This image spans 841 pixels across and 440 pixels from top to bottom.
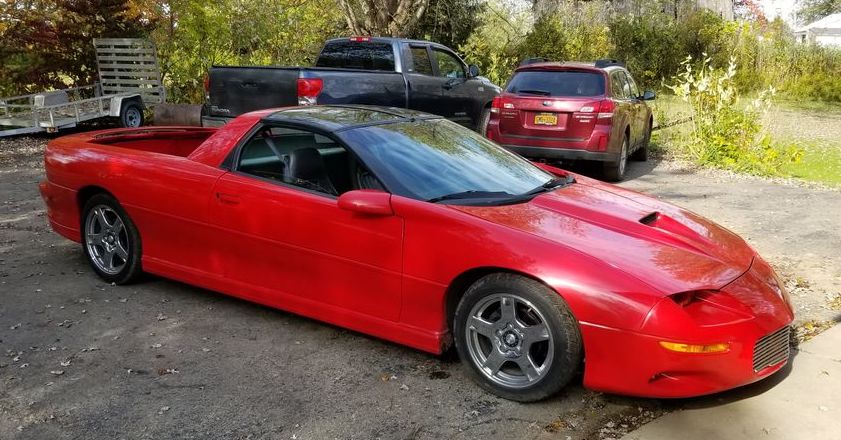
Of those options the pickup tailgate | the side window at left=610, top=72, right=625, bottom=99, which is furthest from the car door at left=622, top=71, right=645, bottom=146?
the pickup tailgate

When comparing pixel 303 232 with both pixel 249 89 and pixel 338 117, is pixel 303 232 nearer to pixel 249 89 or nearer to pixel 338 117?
pixel 338 117

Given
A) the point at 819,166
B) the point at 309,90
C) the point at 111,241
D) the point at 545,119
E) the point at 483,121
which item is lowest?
the point at 819,166

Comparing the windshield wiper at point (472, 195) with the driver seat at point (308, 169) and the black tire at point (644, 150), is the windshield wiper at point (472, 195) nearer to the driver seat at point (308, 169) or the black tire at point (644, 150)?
the driver seat at point (308, 169)

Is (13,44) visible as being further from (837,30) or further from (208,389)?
→ (837,30)

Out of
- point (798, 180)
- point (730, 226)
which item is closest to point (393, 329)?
point (730, 226)

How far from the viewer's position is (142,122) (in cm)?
1491

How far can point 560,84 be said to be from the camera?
977 cm

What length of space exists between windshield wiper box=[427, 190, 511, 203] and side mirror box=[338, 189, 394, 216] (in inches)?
9.5

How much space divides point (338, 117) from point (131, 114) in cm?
1117

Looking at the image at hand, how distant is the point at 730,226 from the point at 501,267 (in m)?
4.82

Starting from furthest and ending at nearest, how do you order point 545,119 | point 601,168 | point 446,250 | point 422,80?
point 601,168, point 422,80, point 545,119, point 446,250

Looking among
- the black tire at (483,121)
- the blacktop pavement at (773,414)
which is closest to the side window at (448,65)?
the black tire at (483,121)

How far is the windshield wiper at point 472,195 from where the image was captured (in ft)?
12.7

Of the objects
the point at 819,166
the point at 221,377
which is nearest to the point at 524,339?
the point at 221,377
